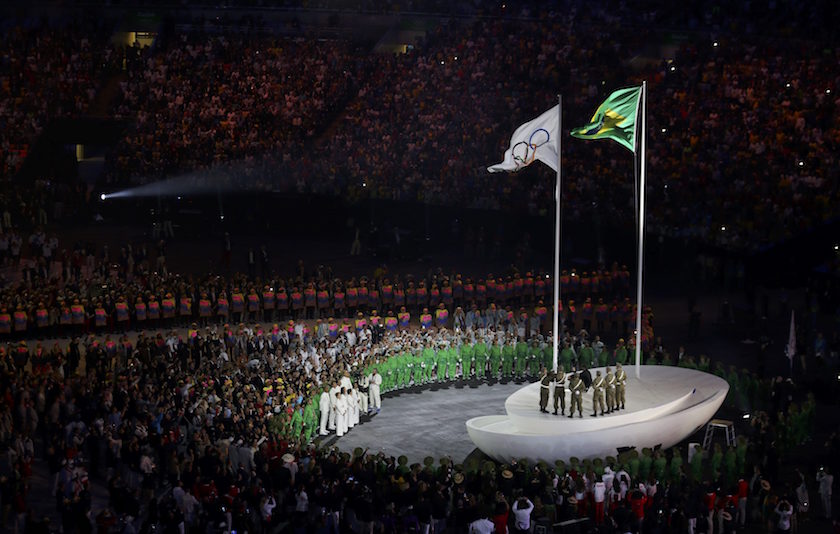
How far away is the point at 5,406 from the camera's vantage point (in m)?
25.5

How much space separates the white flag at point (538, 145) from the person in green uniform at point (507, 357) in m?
7.69

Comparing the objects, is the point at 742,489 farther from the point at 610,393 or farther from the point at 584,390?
the point at 584,390

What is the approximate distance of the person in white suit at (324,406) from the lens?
1098 inches

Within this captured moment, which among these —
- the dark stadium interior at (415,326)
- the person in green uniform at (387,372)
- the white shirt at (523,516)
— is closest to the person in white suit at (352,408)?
the dark stadium interior at (415,326)

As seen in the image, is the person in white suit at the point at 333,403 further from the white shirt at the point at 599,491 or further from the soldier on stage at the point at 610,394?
the white shirt at the point at 599,491

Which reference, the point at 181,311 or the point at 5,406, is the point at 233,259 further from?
the point at 5,406

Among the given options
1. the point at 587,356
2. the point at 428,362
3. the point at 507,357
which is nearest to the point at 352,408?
the point at 428,362

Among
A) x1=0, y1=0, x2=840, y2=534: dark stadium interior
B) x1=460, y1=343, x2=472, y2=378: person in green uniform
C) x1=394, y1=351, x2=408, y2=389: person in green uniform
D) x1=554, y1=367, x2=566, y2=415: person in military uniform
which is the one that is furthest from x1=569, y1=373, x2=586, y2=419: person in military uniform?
x1=460, y1=343, x2=472, y2=378: person in green uniform

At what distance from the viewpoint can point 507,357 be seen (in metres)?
33.3

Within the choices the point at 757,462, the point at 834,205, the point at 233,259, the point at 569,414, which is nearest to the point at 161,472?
the point at 569,414

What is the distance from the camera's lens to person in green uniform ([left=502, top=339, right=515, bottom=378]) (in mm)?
33237

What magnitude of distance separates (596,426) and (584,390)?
1000 mm

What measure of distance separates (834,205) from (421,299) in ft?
48.8

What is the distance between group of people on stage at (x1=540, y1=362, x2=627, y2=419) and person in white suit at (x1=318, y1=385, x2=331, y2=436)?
5.30 m
